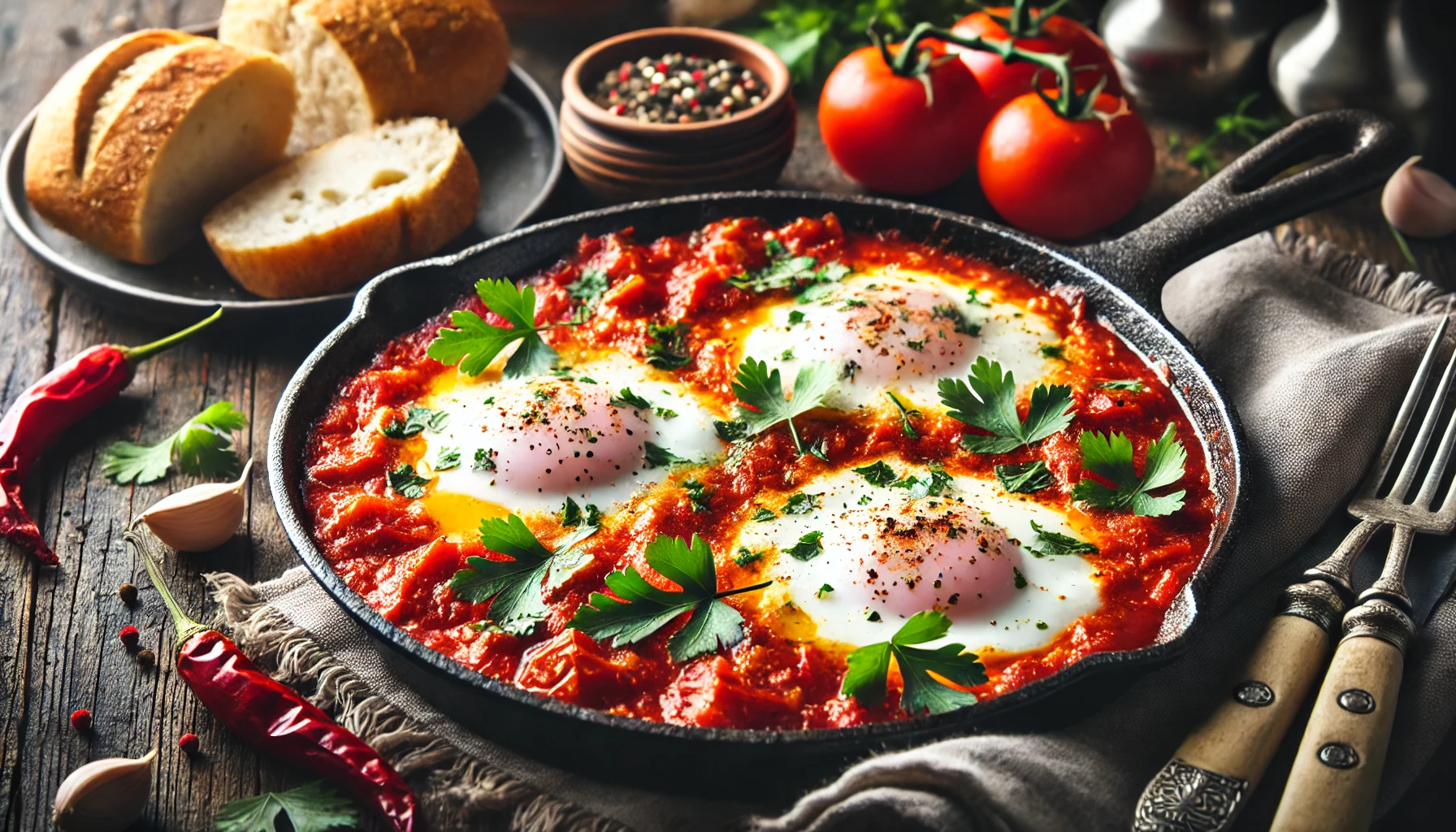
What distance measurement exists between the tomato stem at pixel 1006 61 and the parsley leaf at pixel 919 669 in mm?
2616

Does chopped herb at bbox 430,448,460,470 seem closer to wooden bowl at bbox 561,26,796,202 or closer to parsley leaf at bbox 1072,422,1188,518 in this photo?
parsley leaf at bbox 1072,422,1188,518

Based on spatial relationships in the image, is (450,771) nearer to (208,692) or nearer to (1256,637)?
(208,692)

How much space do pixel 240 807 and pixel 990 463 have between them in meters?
2.12

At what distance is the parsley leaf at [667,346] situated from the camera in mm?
3807

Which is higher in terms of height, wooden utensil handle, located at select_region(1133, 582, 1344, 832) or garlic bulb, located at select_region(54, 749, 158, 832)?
wooden utensil handle, located at select_region(1133, 582, 1344, 832)

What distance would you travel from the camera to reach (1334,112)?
4.06 m

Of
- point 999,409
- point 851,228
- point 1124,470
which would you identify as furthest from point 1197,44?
point 1124,470

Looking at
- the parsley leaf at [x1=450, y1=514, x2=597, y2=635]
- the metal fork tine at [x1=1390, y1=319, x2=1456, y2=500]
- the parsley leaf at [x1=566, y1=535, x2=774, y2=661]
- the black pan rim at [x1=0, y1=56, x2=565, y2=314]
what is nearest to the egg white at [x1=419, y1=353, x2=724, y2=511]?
the parsley leaf at [x1=450, y1=514, x2=597, y2=635]

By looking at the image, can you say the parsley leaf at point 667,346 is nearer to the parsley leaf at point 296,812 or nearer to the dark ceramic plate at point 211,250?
the dark ceramic plate at point 211,250

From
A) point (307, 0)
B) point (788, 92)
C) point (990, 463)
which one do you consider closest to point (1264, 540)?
point (990, 463)

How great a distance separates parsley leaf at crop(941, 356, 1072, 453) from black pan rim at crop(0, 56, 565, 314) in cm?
195

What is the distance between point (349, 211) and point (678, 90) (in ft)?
4.85

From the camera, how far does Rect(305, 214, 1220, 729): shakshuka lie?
290cm

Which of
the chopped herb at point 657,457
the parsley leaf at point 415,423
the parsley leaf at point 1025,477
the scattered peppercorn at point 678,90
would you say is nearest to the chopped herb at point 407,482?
the parsley leaf at point 415,423
